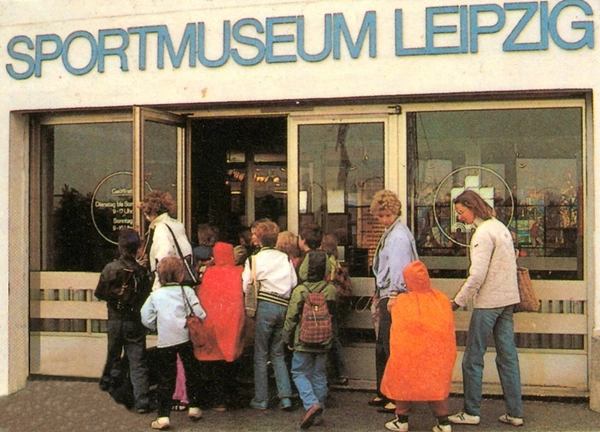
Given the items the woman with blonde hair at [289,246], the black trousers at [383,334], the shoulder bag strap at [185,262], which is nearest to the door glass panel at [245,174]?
the woman with blonde hair at [289,246]

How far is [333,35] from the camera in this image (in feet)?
22.2

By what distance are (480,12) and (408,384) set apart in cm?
330

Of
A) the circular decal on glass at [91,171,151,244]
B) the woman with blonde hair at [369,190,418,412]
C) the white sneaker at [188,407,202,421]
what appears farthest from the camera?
the circular decal on glass at [91,171,151,244]

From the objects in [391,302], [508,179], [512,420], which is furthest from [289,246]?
[512,420]

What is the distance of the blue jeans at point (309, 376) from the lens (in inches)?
231

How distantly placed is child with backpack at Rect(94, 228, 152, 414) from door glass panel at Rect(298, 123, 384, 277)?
5.83ft

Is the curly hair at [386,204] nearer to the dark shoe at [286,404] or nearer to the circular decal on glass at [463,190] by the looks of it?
the circular decal on glass at [463,190]

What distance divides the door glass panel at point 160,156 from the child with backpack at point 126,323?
3.40ft

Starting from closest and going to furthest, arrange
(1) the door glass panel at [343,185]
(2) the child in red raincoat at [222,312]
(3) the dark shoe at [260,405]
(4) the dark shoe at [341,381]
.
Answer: (2) the child in red raincoat at [222,312] < (3) the dark shoe at [260,405] < (4) the dark shoe at [341,381] < (1) the door glass panel at [343,185]

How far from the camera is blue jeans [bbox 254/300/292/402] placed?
20.6 ft

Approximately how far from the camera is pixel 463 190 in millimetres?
6988

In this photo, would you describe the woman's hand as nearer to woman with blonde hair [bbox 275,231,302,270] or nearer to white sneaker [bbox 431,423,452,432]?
white sneaker [bbox 431,423,452,432]

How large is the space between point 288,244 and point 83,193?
2565mm

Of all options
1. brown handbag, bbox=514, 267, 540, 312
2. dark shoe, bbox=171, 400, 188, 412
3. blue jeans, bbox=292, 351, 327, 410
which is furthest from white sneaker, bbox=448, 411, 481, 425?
dark shoe, bbox=171, 400, 188, 412
